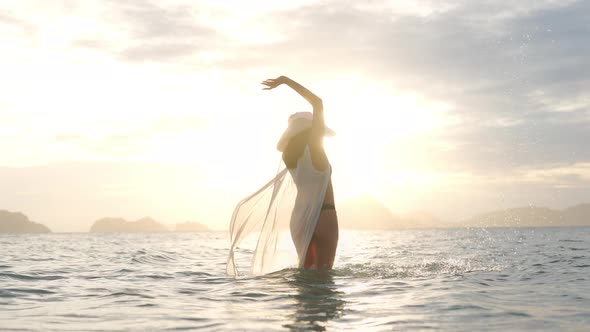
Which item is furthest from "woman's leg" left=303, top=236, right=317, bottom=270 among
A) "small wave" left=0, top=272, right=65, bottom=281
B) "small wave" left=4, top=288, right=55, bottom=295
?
"small wave" left=0, top=272, right=65, bottom=281

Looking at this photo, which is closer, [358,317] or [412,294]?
[358,317]

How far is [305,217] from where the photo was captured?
8.28 m

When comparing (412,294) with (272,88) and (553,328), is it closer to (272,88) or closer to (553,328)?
(553,328)

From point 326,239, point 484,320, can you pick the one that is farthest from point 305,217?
point 484,320

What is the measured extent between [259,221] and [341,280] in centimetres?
205

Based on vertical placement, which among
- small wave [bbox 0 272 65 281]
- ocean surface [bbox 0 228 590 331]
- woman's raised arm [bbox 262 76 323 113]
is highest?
woman's raised arm [bbox 262 76 323 113]

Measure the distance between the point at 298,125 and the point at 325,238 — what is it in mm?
1806

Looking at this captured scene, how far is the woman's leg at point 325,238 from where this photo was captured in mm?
8219

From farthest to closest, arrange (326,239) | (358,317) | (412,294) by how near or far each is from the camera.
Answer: (326,239) < (412,294) < (358,317)

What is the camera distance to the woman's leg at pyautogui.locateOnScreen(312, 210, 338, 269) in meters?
8.22

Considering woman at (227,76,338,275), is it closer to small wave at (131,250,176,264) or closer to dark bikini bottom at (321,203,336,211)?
dark bikini bottom at (321,203,336,211)

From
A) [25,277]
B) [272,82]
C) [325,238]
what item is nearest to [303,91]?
[272,82]

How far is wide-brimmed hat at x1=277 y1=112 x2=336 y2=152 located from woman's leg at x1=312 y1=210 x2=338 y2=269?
1.27m

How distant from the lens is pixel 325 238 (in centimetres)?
822
